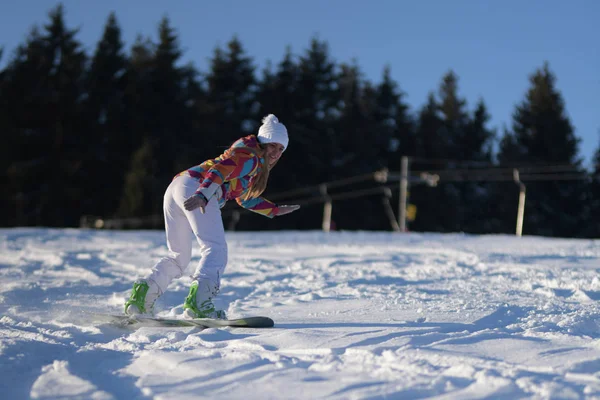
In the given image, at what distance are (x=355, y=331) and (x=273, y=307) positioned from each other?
1.22 metres

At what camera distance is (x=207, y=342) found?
2688mm

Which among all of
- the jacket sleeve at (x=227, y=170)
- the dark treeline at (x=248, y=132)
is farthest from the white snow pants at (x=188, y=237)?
the dark treeline at (x=248, y=132)

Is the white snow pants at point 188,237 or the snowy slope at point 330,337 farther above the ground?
the white snow pants at point 188,237

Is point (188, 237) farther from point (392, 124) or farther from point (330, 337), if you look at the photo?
point (392, 124)

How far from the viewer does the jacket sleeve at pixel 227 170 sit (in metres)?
3.19

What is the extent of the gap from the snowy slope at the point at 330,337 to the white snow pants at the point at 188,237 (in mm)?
395

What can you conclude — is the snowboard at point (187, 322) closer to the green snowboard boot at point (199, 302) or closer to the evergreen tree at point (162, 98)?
the green snowboard boot at point (199, 302)

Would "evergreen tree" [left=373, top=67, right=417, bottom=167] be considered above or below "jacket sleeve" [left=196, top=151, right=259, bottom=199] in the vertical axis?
above

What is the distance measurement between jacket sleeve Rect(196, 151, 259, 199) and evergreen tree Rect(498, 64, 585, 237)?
24418mm

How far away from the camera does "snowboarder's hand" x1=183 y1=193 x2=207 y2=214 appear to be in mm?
3109

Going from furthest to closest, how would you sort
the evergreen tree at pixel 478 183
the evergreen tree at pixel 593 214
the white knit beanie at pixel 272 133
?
1. the evergreen tree at pixel 478 183
2. the evergreen tree at pixel 593 214
3. the white knit beanie at pixel 272 133

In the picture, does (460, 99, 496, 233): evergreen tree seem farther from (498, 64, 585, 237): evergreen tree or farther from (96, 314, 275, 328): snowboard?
(96, 314, 275, 328): snowboard

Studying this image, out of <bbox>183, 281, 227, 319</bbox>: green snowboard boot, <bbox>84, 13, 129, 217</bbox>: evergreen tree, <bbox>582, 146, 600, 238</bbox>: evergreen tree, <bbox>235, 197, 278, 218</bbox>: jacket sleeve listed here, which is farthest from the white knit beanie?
<bbox>582, 146, 600, 238</bbox>: evergreen tree

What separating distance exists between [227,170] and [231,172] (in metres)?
0.03
